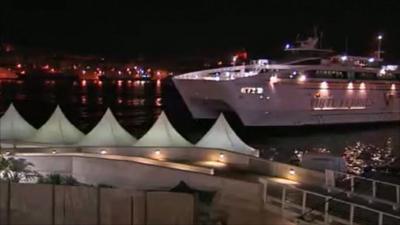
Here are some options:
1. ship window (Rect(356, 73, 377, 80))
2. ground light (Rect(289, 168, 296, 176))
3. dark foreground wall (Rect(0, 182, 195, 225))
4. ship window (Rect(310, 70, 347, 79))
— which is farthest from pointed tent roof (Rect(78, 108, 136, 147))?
ship window (Rect(356, 73, 377, 80))

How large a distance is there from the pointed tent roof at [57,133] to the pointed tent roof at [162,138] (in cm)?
441

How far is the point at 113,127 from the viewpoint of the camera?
32500 millimetres

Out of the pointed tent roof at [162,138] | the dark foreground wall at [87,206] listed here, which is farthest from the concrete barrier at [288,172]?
the pointed tent roof at [162,138]

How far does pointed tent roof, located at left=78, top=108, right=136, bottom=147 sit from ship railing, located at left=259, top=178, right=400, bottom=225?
15.3 meters

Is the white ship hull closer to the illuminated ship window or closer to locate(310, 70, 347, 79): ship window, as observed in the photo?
the illuminated ship window

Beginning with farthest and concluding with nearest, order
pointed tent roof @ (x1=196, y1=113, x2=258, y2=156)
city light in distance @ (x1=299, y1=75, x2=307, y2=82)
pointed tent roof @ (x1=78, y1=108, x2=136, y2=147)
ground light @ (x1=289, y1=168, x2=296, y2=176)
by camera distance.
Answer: city light in distance @ (x1=299, y1=75, x2=307, y2=82) < pointed tent roof @ (x1=78, y1=108, x2=136, y2=147) < pointed tent roof @ (x1=196, y1=113, x2=258, y2=156) < ground light @ (x1=289, y1=168, x2=296, y2=176)

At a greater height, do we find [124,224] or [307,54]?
[307,54]

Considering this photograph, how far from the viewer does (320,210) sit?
16.0 metres

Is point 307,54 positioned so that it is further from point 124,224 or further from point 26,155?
point 124,224

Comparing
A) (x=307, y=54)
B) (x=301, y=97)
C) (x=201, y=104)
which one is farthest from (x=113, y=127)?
(x=307, y=54)

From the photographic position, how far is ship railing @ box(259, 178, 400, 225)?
14711mm

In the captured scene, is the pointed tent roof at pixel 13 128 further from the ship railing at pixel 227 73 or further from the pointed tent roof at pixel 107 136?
the ship railing at pixel 227 73

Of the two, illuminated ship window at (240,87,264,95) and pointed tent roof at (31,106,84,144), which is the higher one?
illuminated ship window at (240,87,264,95)

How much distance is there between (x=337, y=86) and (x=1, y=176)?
55.2 m
